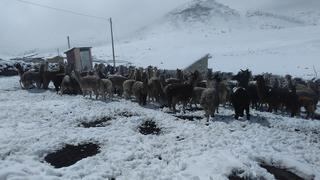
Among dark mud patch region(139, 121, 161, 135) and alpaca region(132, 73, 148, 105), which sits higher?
alpaca region(132, 73, 148, 105)

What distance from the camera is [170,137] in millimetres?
14672

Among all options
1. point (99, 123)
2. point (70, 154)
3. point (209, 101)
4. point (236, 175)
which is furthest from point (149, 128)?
point (236, 175)

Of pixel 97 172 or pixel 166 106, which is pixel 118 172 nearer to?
pixel 97 172

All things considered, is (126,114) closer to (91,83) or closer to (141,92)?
(141,92)

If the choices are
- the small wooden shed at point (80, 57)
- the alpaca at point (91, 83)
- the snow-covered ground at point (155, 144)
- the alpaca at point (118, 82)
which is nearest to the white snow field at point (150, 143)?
the snow-covered ground at point (155, 144)

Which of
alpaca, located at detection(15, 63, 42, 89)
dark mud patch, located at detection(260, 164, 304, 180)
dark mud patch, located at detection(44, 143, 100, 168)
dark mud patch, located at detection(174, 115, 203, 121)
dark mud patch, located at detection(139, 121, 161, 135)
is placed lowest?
dark mud patch, located at detection(260, 164, 304, 180)

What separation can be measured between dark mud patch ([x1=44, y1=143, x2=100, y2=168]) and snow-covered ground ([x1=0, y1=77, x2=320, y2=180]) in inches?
9.6

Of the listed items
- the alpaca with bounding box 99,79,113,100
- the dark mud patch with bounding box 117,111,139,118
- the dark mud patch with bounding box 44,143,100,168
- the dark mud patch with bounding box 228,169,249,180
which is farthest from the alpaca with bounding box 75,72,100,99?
the dark mud patch with bounding box 228,169,249,180

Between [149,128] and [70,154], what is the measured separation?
4.14 m

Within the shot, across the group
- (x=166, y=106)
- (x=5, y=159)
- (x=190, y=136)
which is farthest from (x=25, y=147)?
(x=166, y=106)

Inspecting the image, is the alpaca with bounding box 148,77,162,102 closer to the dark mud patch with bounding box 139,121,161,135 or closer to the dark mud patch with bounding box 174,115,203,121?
the dark mud patch with bounding box 174,115,203,121

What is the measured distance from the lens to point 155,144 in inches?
543

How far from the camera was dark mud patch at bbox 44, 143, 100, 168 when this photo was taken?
12.2m

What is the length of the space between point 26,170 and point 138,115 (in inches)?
308
